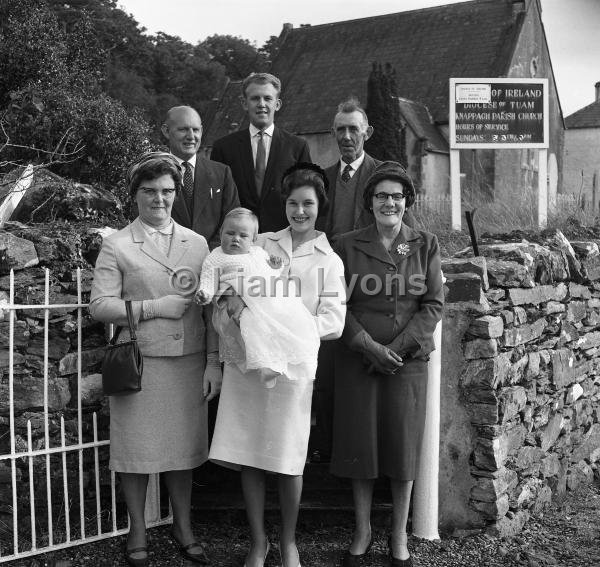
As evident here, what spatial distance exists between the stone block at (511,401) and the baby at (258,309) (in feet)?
5.40

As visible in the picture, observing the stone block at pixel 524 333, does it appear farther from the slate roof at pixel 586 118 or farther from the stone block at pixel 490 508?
the slate roof at pixel 586 118

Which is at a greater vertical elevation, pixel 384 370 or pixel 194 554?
pixel 384 370

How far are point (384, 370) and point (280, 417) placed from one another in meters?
0.61

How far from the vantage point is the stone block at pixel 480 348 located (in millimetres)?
4781

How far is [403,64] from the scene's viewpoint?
33.2 meters

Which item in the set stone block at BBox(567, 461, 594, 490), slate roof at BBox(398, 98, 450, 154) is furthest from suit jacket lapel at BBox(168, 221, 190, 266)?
slate roof at BBox(398, 98, 450, 154)

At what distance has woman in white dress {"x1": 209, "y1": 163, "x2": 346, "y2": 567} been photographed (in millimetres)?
3848

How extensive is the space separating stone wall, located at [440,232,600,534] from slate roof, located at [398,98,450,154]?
72.0ft

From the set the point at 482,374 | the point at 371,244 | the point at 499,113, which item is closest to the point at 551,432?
the point at 482,374

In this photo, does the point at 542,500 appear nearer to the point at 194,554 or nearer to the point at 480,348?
the point at 480,348

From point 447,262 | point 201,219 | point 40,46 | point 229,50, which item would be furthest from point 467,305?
point 229,50

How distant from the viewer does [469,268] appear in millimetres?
4922

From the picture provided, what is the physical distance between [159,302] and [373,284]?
1.15 meters

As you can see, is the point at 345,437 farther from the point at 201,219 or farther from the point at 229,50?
the point at 229,50
